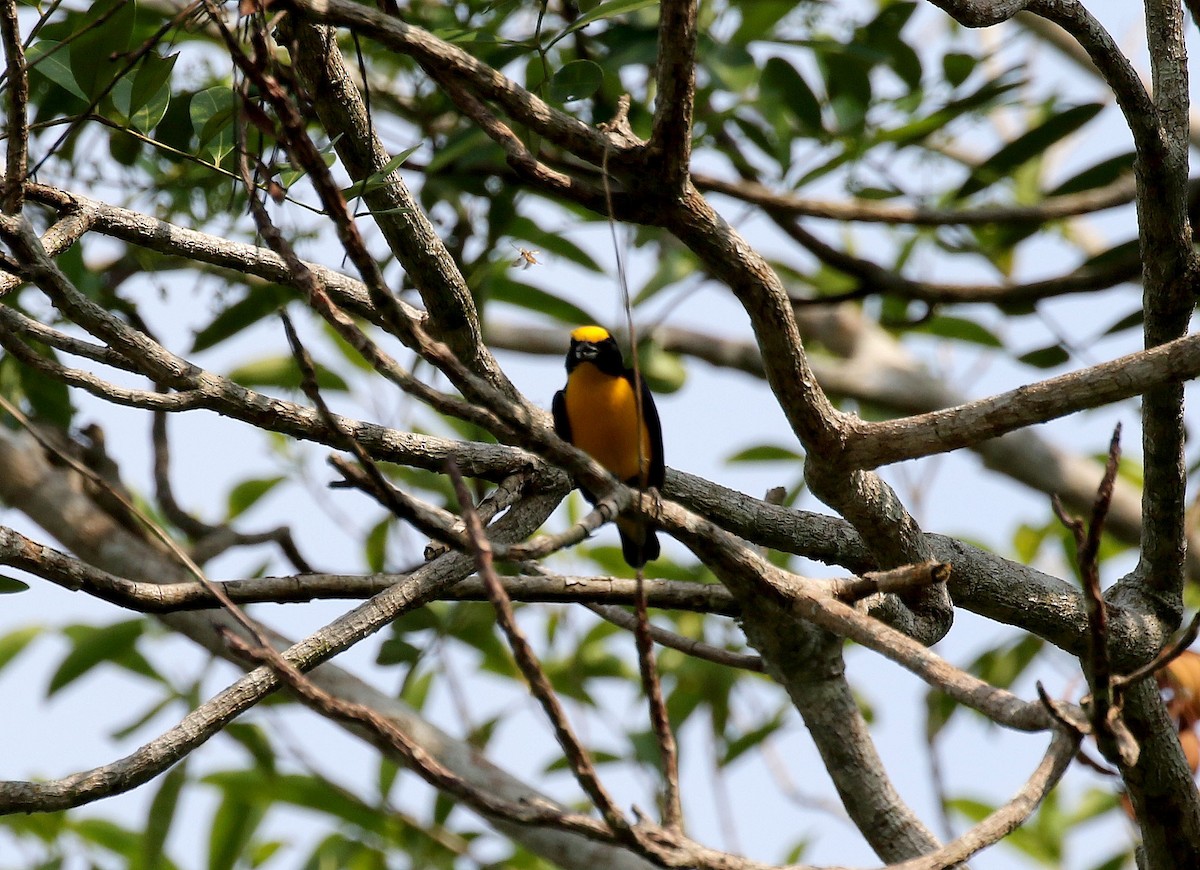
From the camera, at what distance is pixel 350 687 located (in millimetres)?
4938

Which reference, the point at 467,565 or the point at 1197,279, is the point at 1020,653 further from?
the point at 467,565

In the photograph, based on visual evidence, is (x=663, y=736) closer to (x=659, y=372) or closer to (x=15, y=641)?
(x=659, y=372)

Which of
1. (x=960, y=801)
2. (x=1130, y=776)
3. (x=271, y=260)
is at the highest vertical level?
(x=960, y=801)

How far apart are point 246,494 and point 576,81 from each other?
426 cm

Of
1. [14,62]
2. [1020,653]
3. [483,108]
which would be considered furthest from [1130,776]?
[1020,653]

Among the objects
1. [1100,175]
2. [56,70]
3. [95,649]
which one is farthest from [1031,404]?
[95,649]

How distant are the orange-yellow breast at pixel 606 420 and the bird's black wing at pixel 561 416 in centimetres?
2

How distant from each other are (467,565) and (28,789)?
3.34ft

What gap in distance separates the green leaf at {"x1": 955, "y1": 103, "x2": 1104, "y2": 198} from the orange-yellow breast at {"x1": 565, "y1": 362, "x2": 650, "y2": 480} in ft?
6.82

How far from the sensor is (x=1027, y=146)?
5.32 meters

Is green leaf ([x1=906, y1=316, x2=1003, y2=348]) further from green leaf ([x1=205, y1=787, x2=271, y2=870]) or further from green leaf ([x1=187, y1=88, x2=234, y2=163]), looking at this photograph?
green leaf ([x1=187, y1=88, x2=234, y2=163])

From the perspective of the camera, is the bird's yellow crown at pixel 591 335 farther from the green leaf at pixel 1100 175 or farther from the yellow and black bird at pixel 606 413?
the green leaf at pixel 1100 175

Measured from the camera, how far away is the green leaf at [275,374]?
5.80m

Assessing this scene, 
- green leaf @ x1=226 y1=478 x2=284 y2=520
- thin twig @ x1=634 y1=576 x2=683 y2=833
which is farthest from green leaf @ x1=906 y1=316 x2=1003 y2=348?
thin twig @ x1=634 y1=576 x2=683 y2=833
